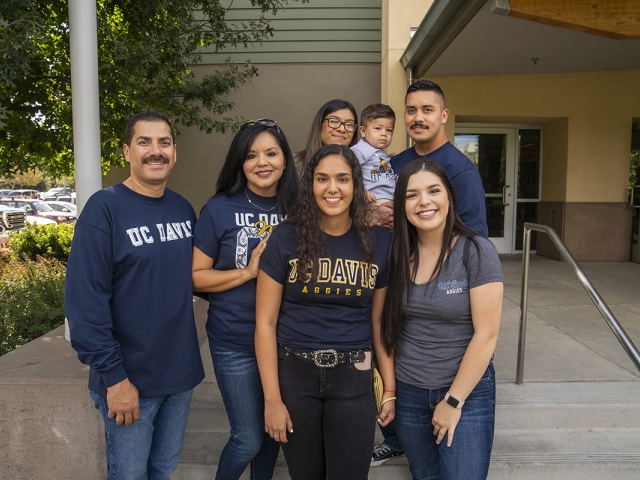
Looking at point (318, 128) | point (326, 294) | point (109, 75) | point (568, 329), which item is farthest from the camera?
point (109, 75)

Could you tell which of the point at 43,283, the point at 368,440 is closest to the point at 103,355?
the point at 368,440

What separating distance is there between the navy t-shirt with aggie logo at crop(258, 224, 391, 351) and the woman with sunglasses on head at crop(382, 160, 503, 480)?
15cm

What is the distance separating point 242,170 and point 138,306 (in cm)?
74

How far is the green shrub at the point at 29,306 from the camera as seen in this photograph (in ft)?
14.2

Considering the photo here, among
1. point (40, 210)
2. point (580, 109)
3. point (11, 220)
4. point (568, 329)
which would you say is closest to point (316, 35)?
point (580, 109)

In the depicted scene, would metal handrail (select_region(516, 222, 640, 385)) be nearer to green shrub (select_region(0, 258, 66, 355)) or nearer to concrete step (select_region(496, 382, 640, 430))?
concrete step (select_region(496, 382, 640, 430))

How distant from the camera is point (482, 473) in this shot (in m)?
1.89

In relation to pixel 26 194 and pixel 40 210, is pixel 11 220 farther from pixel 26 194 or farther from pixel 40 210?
pixel 26 194

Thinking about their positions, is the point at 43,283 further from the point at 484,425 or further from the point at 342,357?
the point at 484,425

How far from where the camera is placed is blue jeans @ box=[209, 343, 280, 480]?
6.75 feet

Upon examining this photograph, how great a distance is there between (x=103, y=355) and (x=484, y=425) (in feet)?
4.94

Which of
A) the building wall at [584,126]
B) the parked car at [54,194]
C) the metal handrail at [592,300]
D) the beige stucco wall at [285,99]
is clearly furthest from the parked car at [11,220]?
the parked car at [54,194]

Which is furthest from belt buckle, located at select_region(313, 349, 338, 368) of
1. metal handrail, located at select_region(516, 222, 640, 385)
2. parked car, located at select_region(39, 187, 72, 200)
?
parked car, located at select_region(39, 187, 72, 200)

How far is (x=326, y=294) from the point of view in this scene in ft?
6.07
